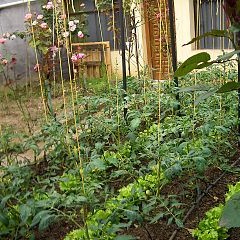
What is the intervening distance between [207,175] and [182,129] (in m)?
0.37

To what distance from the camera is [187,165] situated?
2.53 m

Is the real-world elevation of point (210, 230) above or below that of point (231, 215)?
below

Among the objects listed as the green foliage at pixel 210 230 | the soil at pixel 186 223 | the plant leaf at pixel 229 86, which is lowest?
the soil at pixel 186 223

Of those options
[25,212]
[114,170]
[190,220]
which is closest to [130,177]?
[114,170]

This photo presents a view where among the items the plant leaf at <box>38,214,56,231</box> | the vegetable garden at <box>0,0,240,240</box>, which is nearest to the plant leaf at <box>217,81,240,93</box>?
the vegetable garden at <box>0,0,240,240</box>

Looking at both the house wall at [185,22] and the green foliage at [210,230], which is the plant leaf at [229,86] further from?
the house wall at [185,22]

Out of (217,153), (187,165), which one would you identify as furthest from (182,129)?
(187,165)

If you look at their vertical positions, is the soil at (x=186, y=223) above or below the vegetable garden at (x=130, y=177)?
below

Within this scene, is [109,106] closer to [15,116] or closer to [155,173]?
[155,173]

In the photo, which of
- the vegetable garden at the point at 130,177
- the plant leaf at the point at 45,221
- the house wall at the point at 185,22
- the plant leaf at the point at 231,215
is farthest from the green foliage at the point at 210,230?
the house wall at the point at 185,22

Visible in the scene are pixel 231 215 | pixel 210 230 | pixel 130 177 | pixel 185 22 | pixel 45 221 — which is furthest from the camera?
pixel 185 22

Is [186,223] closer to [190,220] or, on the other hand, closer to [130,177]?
[190,220]

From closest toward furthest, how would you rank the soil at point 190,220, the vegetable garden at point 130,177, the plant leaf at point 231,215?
the plant leaf at point 231,215 < the vegetable garden at point 130,177 < the soil at point 190,220

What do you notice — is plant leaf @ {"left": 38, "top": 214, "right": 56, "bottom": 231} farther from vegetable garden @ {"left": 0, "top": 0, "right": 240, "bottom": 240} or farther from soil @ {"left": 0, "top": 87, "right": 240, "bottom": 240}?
soil @ {"left": 0, "top": 87, "right": 240, "bottom": 240}
